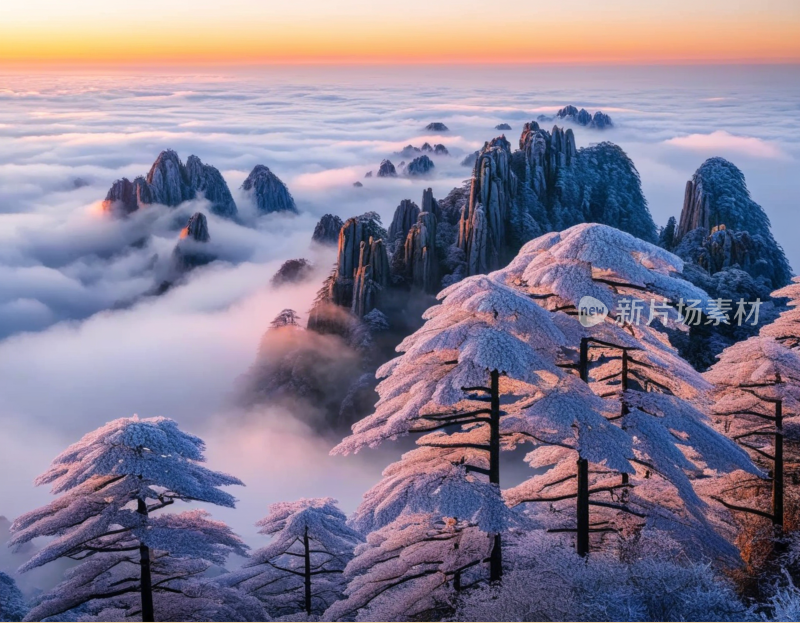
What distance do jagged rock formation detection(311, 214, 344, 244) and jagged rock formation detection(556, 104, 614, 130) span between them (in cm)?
5310

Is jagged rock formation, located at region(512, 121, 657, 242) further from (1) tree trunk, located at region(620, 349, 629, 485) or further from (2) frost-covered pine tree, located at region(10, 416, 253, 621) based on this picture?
(2) frost-covered pine tree, located at region(10, 416, 253, 621)

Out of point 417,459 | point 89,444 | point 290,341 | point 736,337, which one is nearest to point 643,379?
point 417,459

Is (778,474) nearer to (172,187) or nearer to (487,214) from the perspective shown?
(487,214)

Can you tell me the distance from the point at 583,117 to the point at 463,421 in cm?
13053

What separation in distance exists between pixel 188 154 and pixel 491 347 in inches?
5408

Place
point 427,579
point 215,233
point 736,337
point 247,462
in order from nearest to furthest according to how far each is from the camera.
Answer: point 427,579
point 736,337
point 247,462
point 215,233

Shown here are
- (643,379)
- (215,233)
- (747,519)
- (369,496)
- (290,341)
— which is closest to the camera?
(369,496)

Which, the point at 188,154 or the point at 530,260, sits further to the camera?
the point at 188,154

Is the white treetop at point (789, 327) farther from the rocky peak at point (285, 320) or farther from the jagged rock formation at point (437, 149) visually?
the jagged rock formation at point (437, 149)

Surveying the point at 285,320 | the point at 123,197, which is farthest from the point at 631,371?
the point at 123,197

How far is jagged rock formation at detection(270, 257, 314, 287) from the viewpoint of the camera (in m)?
106

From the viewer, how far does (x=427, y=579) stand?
14.1 meters

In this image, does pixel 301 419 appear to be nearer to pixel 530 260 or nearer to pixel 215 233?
pixel 530 260

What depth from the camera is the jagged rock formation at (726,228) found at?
7175cm
